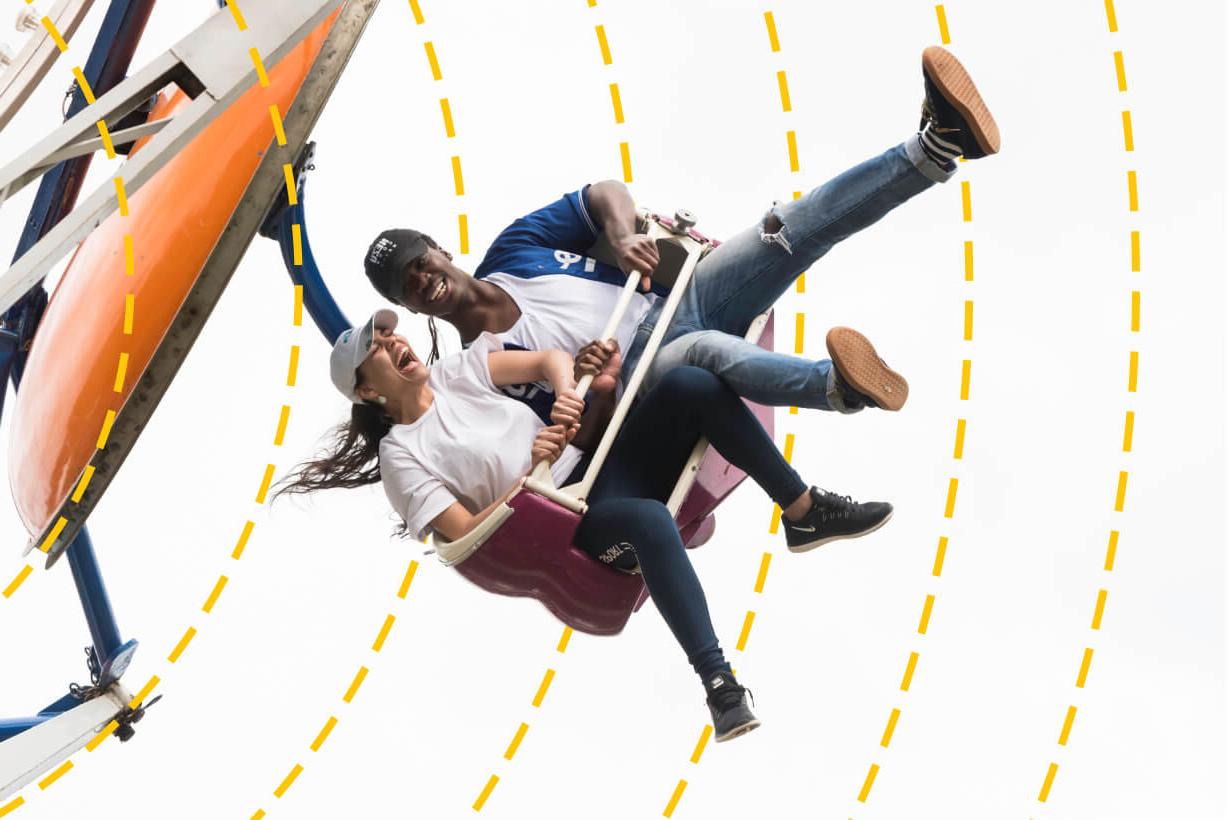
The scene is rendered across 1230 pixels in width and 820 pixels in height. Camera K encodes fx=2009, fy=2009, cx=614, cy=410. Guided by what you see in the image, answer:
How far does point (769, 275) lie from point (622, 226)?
2.13ft

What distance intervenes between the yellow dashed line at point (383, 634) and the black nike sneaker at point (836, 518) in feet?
5.45

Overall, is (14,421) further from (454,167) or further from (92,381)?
(454,167)


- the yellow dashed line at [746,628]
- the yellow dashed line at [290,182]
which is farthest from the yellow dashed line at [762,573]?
the yellow dashed line at [290,182]

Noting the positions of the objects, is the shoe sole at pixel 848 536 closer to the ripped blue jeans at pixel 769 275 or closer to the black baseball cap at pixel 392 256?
the ripped blue jeans at pixel 769 275

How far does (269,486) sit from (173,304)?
4.19 ft

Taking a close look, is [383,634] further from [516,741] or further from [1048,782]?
[1048,782]

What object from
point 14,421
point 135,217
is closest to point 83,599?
point 14,421

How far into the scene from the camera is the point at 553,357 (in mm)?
7418

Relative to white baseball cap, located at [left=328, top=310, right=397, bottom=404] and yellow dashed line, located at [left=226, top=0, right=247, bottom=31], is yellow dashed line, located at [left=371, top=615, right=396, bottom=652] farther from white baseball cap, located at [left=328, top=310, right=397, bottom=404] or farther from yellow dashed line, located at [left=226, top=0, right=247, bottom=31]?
yellow dashed line, located at [left=226, top=0, right=247, bottom=31]

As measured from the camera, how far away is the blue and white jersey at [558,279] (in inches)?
304

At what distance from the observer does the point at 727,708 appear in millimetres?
6848

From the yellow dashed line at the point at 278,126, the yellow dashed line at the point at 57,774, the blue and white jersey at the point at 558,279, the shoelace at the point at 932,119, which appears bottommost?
the yellow dashed line at the point at 57,774

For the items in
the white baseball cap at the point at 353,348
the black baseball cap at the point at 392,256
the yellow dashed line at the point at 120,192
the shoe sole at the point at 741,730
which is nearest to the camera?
the yellow dashed line at the point at 120,192

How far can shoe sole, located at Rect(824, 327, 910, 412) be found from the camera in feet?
22.1
